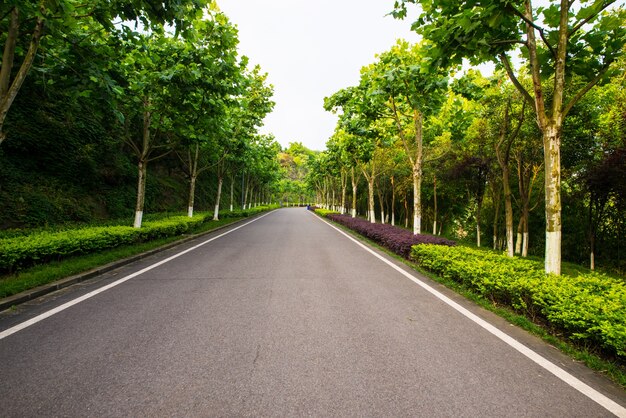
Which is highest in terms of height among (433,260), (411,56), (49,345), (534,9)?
(411,56)

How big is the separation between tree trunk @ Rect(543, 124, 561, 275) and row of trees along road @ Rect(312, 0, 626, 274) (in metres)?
0.02

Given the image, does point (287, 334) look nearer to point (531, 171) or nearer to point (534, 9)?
point (534, 9)

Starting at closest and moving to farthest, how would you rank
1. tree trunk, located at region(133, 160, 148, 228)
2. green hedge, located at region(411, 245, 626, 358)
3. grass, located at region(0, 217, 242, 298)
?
1. green hedge, located at region(411, 245, 626, 358)
2. grass, located at region(0, 217, 242, 298)
3. tree trunk, located at region(133, 160, 148, 228)

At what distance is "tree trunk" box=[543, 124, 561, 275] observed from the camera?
4.70 meters

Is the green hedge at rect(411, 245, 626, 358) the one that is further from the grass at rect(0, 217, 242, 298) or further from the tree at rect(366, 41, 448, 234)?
the grass at rect(0, 217, 242, 298)

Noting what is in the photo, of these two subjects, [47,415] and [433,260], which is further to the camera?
[433,260]

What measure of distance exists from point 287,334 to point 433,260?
4580mm

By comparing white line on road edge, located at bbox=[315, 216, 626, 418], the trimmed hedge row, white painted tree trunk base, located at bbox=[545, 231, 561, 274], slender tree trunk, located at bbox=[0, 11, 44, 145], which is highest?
slender tree trunk, located at bbox=[0, 11, 44, 145]

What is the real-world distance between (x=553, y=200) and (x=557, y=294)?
1.93 m

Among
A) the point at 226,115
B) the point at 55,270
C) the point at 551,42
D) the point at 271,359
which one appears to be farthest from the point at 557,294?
the point at 226,115

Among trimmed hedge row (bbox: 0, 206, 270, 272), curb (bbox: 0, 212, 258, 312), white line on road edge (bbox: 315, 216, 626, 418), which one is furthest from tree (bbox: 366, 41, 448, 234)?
trimmed hedge row (bbox: 0, 206, 270, 272)

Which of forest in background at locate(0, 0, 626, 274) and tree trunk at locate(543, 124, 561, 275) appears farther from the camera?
forest in background at locate(0, 0, 626, 274)

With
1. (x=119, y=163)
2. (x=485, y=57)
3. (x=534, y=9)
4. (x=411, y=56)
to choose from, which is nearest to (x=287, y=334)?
(x=485, y=57)

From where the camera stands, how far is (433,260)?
664cm
